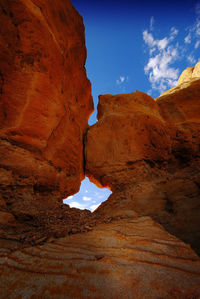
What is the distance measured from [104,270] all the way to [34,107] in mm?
4229

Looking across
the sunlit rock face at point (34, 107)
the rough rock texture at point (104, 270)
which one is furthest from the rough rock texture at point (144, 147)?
the rough rock texture at point (104, 270)

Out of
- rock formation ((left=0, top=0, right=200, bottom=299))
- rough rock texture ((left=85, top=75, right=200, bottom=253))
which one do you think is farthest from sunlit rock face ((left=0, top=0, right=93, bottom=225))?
rough rock texture ((left=85, top=75, right=200, bottom=253))

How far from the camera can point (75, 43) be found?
19.1 feet

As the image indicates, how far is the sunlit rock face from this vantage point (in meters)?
3.46

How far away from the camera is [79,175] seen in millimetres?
5777

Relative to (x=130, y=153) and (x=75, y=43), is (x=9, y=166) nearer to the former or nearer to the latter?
(x=130, y=153)

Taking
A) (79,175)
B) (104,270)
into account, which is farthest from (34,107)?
(104,270)

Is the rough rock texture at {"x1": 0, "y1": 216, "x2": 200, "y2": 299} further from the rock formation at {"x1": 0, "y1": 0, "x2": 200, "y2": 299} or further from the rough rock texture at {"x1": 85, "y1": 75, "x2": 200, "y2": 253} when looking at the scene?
the rough rock texture at {"x1": 85, "y1": 75, "x2": 200, "y2": 253}

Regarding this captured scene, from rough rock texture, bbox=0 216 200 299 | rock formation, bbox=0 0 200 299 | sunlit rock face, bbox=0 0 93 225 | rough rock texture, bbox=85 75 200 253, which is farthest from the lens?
rough rock texture, bbox=85 75 200 253

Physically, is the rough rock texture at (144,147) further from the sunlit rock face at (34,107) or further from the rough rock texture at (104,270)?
the rough rock texture at (104,270)

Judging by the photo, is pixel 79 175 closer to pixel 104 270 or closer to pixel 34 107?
pixel 34 107

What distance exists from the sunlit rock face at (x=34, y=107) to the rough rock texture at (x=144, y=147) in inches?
61.1

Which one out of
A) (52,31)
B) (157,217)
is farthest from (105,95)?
(157,217)

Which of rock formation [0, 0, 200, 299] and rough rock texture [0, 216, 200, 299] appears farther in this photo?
rock formation [0, 0, 200, 299]
